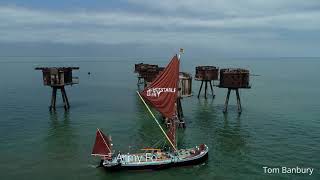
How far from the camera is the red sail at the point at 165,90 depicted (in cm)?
3938

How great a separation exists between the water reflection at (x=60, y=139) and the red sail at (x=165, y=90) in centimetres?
1204

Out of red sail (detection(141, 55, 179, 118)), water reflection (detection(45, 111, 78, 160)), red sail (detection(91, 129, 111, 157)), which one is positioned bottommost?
water reflection (detection(45, 111, 78, 160))

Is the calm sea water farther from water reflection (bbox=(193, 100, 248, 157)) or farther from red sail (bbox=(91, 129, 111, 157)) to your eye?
red sail (bbox=(91, 129, 111, 157))

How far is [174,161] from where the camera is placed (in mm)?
39781

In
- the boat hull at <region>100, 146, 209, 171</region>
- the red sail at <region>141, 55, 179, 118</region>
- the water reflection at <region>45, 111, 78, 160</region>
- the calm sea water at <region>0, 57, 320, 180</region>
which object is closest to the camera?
the boat hull at <region>100, 146, 209, 171</region>

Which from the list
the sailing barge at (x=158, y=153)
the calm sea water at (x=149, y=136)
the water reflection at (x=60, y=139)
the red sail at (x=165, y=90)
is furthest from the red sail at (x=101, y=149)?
the red sail at (x=165, y=90)

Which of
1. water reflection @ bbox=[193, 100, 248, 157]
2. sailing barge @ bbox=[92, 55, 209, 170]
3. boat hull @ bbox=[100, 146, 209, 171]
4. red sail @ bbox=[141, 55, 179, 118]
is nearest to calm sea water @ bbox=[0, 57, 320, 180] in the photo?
water reflection @ bbox=[193, 100, 248, 157]

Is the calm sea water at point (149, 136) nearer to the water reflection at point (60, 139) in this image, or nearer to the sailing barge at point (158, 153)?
the water reflection at point (60, 139)

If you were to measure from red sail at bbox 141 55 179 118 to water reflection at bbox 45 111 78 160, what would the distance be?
12.0m

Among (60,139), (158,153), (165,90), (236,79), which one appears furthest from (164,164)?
(236,79)

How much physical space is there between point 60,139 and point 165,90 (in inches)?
766

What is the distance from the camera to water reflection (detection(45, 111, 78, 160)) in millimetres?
45031

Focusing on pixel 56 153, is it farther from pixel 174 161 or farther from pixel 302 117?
pixel 302 117

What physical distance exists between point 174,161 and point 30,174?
14.3 meters
